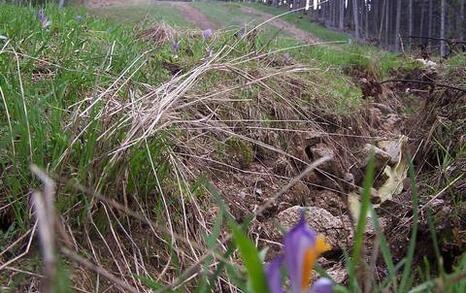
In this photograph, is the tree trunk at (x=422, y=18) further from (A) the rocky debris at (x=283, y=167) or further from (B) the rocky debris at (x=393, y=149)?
(A) the rocky debris at (x=283, y=167)

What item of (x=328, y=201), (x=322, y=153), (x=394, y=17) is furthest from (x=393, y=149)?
(x=394, y=17)

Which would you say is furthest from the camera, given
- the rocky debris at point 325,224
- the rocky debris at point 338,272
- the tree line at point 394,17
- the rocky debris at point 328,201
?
the tree line at point 394,17

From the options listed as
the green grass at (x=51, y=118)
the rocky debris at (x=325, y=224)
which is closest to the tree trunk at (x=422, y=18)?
the green grass at (x=51, y=118)

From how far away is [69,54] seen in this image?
2.52 m

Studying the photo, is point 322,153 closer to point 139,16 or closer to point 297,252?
point 297,252

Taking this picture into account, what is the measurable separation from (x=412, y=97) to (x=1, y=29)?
3.41 meters

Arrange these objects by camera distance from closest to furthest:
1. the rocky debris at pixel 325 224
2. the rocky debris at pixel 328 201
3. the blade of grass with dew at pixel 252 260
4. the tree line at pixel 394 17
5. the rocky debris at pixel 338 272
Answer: the blade of grass with dew at pixel 252 260, the rocky debris at pixel 338 272, the rocky debris at pixel 325 224, the rocky debris at pixel 328 201, the tree line at pixel 394 17

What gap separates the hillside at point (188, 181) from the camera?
0.75 m

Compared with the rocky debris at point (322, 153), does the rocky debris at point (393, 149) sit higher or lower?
lower

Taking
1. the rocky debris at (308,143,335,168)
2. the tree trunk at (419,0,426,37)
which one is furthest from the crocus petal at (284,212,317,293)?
the tree trunk at (419,0,426,37)

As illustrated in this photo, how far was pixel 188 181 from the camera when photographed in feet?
6.05

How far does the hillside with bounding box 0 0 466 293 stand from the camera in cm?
75

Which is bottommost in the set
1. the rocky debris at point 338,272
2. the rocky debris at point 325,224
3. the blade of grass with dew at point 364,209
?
the rocky debris at point 325,224

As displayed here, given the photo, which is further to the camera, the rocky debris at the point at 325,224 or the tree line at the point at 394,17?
the tree line at the point at 394,17
